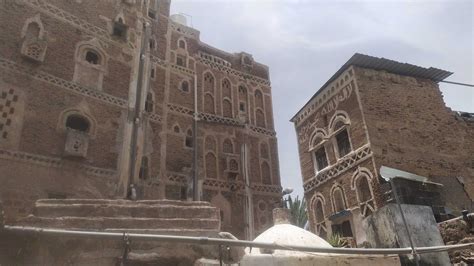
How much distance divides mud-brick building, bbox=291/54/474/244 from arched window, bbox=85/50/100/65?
38.6ft

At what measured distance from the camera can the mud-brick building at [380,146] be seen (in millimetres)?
15234

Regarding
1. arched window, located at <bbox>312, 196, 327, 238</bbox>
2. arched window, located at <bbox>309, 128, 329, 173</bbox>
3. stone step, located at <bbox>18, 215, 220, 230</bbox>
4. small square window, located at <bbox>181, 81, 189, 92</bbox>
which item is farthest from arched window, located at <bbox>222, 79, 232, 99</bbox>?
stone step, located at <bbox>18, 215, 220, 230</bbox>

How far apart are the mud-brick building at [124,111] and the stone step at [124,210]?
321 inches

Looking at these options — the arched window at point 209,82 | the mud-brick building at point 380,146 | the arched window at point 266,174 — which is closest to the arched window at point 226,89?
the arched window at point 209,82

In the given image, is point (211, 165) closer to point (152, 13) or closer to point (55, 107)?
point (55, 107)

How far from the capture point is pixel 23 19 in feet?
54.3

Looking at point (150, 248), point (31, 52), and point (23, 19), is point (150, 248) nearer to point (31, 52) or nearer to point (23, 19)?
point (31, 52)

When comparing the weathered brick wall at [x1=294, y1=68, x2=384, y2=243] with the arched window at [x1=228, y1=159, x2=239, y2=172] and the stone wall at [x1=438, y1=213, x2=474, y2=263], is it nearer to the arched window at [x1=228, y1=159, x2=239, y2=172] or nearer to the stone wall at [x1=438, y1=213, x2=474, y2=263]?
the stone wall at [x1=438, y1=213, x2=474, y2=263]

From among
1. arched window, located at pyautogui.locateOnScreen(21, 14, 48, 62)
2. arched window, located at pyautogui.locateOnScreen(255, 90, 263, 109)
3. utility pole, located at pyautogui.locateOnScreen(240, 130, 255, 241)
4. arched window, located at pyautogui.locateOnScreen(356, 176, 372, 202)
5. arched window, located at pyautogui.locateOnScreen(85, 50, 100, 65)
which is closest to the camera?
arched window, located at pyautogui.locateOnScreen(356, 176, 372, 202)

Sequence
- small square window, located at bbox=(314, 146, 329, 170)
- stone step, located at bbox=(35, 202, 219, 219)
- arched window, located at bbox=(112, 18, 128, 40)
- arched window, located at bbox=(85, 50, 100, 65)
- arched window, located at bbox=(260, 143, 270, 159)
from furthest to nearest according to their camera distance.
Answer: arched window, located at bbox=(260, 143, 270, 159)
arched window, located at bbox=(112, 18, 128, 40)
small square window, located at bbox=(314, 146, 329, 170)
arched window, located at bbox=(85, 50, 100, 65)
stone step, located at bbox=(35, 202, 219, 219)

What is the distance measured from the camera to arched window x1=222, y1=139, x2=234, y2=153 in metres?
26.1

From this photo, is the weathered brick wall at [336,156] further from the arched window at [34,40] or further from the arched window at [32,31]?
the arched window at [32,31]

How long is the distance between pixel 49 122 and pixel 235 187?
41.6 feet

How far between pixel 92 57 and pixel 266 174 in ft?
47.5
